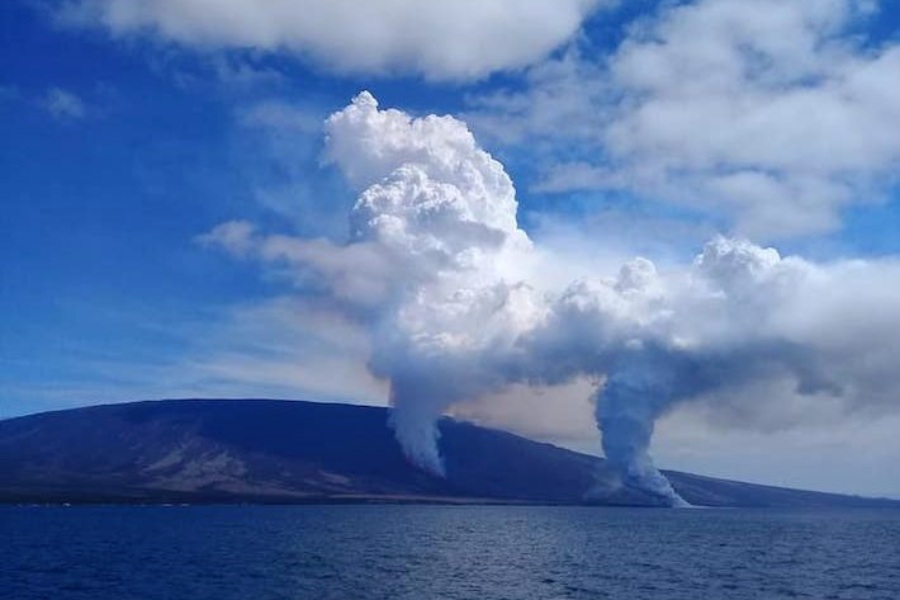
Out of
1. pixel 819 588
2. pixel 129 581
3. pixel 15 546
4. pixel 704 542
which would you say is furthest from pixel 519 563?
pixel 15 546

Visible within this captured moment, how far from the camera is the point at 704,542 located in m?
182

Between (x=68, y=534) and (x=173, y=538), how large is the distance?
86.8 feet

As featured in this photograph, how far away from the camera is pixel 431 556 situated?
134125 millimetres

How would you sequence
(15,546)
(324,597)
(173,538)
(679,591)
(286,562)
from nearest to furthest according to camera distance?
1. (324,597)
2. (679,591)
3. (286,562)
4. (15,546)
5. (173,538)

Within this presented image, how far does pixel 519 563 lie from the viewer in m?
126

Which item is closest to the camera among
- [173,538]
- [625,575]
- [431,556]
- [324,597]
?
[324,597]

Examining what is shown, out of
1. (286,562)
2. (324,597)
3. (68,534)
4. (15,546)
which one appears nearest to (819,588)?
(324,597)

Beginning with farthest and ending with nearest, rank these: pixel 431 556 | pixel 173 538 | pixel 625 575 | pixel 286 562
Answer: pixel 173 538 → pixel 431 556 → pixel 286 562 → pixel 625 575

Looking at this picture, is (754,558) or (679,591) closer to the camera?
(679,591)

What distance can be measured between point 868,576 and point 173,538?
121 meters

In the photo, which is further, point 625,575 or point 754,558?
point 754,558

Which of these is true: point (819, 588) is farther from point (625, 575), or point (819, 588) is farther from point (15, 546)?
point (15, 546)

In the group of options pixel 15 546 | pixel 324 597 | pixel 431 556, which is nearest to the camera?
Result: pixel 324 597

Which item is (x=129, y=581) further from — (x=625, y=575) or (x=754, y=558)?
(x=754, y=558)
